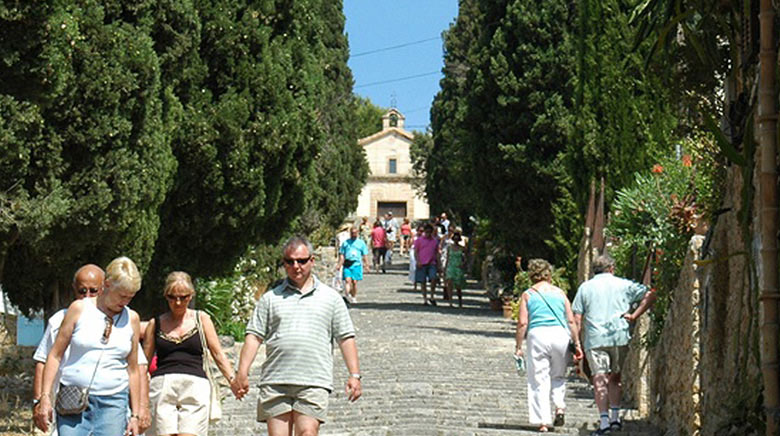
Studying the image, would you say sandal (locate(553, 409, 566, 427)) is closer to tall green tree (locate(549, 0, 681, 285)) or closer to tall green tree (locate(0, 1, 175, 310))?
tall green tree (locate(0, 1, 175, 310))

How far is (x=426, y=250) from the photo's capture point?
93.7ft

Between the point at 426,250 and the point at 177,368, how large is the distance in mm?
19921

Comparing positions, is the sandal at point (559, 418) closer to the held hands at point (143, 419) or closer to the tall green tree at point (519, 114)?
the held hands at point (143, 419)

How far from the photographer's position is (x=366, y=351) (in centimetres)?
1889

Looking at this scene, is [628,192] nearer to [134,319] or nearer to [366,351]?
[366,351]

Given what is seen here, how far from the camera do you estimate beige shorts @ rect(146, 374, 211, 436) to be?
8734mm

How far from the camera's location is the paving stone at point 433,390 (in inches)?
471

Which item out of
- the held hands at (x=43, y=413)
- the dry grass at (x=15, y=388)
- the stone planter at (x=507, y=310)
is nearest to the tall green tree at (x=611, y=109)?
the stone planter at (x=507, y=310)

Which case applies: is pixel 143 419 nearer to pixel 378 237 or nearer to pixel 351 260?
pixel 351 260

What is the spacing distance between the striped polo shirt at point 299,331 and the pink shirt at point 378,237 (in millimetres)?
37040

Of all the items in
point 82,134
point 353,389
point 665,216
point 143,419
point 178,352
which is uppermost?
point 82,134

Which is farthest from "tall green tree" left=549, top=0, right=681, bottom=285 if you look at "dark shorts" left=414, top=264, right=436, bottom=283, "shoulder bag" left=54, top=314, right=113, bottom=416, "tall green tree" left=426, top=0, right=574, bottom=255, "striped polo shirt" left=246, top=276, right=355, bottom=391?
"shoulder bag" left=54, top=314, right=113, bottom=416

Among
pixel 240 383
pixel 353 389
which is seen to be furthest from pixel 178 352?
pixel 353 389

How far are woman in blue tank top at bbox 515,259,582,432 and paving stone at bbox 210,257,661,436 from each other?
223 millimetres
